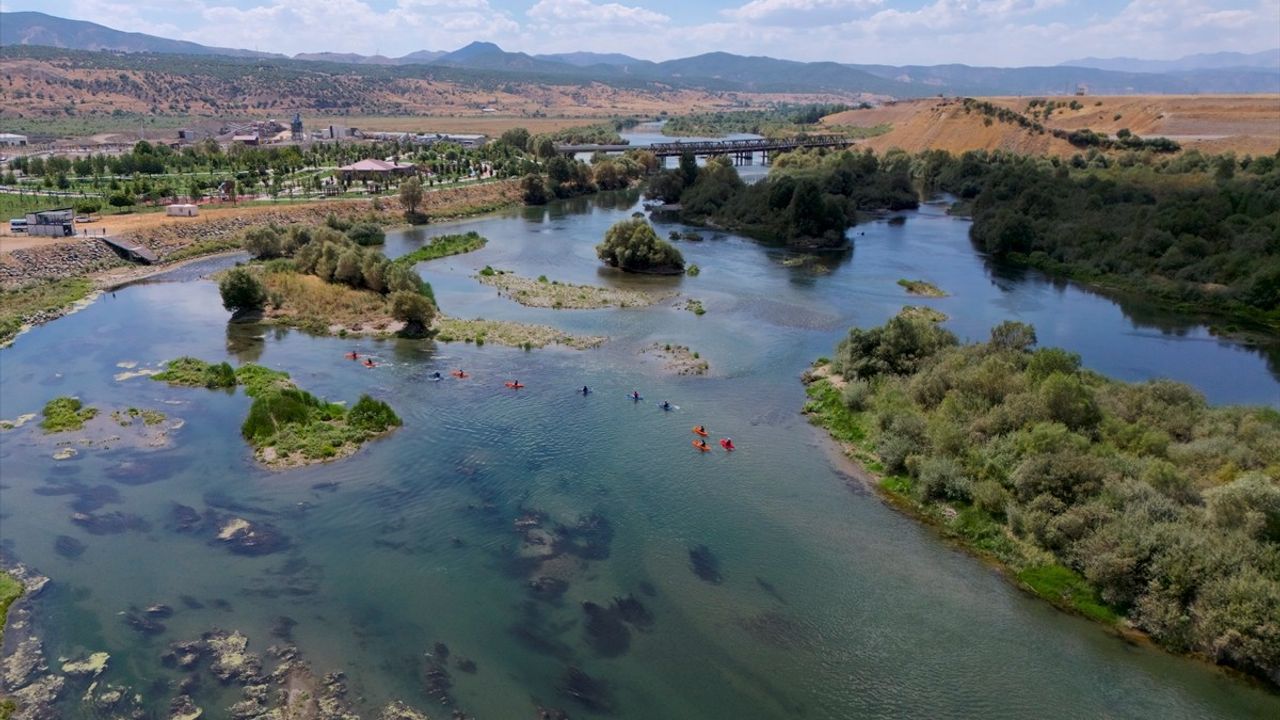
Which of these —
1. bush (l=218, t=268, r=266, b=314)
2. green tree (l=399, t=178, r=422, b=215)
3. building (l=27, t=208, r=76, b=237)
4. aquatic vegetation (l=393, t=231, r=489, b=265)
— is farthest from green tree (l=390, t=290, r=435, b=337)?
green tree (l=399, t=178, r=422, b=215)

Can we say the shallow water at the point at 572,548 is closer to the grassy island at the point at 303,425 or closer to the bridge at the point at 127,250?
the grassy island at the point at 303,425

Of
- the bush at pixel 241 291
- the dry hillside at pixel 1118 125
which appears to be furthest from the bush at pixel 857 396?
the dry hillside at pixel 1118 125

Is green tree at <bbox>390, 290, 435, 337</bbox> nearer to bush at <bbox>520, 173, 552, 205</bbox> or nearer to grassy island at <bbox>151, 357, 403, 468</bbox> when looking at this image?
grassy island at <bbox>151, 357, 403, 468</bbox>

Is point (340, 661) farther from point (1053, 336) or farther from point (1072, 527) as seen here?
point (1053, 336)

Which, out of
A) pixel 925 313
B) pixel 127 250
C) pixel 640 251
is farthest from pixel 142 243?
pixel 925 313

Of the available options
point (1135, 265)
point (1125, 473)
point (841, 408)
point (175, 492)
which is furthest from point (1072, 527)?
point (1135, 265)

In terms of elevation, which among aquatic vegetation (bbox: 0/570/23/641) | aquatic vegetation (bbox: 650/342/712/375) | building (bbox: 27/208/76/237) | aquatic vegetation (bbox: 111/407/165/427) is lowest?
aquatic vegetation (bbox: 0/570/23/641)

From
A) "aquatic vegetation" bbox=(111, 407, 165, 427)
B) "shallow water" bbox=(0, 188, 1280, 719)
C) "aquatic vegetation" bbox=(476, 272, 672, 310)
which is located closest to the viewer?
"shallow water" bbox=(0, 188, 1280, 719)
